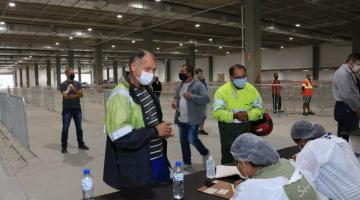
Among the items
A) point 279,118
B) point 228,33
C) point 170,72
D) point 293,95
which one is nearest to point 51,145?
point 279,118

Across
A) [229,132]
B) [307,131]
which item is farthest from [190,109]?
[307,131]

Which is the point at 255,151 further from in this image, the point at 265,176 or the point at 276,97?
the point at 276,97

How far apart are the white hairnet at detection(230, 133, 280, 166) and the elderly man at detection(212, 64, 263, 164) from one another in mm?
1844

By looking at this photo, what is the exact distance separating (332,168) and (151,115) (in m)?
1.29

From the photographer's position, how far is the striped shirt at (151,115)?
7.98 feet

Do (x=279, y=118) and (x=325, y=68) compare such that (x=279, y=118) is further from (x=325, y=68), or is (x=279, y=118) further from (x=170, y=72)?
(x=170, y=72)

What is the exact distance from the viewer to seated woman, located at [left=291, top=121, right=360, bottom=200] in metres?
2.23

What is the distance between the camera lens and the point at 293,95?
43.9ft

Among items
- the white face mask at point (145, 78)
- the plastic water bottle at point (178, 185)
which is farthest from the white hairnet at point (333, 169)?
the white face mask at point (145, 78)

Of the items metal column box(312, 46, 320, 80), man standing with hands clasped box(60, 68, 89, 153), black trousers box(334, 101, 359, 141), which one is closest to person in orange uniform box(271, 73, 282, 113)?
black trousers box(334, 101, 359, 141)

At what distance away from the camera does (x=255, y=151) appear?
171 centimetres

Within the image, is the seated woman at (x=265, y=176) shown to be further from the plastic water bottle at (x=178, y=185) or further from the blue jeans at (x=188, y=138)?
the blue jeans at (x=188, y=138)

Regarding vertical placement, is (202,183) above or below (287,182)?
below

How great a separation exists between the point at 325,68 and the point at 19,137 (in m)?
28.7
